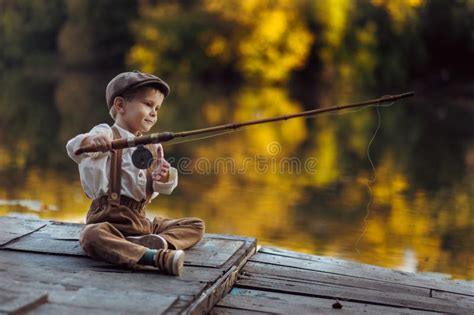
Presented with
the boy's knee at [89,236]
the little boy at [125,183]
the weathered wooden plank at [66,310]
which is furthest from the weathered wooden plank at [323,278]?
the weathered wooden plank at [66,310]

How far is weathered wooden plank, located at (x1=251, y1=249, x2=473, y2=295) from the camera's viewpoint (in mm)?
4027

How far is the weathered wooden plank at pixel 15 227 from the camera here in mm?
3975

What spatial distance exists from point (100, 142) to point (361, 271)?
1.58 m

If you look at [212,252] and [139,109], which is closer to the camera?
[139,109]

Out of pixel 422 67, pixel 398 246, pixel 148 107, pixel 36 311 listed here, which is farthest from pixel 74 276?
pixel 422 67

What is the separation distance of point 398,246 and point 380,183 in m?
3.76

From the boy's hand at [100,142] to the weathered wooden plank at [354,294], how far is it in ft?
2.96

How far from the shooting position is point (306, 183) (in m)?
10.3

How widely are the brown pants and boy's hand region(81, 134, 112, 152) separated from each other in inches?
13.3

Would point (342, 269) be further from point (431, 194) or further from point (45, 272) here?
point (431, 194)

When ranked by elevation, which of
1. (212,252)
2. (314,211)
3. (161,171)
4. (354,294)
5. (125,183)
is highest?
(314,211)

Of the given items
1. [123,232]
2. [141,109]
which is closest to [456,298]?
[123,232]

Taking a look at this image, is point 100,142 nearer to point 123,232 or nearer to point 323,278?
point 123,232

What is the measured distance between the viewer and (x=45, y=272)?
3354 millimetres
